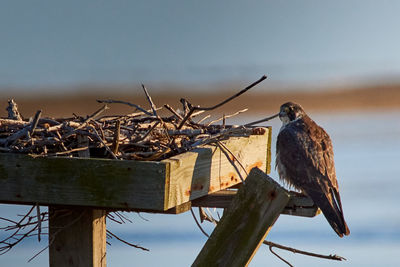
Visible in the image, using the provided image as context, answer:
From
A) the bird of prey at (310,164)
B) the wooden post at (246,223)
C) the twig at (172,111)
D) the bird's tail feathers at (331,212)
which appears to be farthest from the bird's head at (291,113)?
the wooden post at (246,223)

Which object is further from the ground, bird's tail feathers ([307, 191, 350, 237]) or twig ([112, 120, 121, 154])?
twig ([112, 120, 121, 154])

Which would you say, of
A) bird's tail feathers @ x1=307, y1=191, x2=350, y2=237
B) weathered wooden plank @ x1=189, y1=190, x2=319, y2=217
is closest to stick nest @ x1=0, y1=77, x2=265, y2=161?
weathered wooden plank @ x1=189, y1=190, x2=319, y2=217

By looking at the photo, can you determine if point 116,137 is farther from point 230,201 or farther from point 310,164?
point 310,164

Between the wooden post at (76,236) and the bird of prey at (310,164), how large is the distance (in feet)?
3.23

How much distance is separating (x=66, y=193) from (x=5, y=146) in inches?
14.1

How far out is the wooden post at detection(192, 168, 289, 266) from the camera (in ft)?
7.70

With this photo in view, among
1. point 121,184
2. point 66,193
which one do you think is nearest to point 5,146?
point 66,193

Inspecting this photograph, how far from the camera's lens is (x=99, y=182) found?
2.37m

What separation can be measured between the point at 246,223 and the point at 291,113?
164 centimetres

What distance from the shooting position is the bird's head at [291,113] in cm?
387

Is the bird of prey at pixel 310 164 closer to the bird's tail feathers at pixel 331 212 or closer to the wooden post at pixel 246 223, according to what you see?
the bird's tail feathers at pixel 331 212

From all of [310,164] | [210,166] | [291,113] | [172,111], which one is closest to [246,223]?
[210,166]

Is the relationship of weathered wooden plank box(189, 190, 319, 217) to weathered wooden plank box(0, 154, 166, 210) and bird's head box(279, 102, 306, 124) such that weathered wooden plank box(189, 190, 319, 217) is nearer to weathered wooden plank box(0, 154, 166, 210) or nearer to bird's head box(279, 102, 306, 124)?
weathered wooden plank box(0, 154, 166, 210)

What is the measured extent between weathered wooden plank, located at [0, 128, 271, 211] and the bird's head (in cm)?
141
